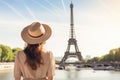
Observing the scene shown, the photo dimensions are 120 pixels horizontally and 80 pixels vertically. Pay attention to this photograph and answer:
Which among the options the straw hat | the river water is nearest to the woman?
the straw hat

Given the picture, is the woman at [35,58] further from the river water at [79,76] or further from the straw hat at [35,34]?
the river water at [79,76]

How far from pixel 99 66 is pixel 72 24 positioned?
42.4 ft

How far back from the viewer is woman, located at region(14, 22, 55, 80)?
302 cm

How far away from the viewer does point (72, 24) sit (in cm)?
7838

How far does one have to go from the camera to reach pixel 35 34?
304cm

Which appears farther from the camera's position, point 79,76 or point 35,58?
point 79,76

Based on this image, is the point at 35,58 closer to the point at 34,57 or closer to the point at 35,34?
the point at 34,57

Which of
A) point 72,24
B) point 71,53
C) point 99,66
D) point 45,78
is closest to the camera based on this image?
point 45,78

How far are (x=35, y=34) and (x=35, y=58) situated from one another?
6.7 inches

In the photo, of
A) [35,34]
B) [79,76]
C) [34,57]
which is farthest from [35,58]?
[79,76]

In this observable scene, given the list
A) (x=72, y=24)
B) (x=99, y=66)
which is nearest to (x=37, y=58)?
(x=72, y=24)

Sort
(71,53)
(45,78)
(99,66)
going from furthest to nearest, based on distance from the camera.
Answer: (99,66), (71,53), (45,78)

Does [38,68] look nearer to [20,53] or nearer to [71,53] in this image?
[20,53]

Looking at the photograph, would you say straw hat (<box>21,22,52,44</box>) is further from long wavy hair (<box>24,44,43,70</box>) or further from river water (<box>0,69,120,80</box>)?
river water (<box>0,69,120,80</box>)
